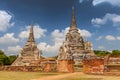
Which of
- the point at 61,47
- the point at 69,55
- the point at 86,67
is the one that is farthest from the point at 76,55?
the point at 86,67

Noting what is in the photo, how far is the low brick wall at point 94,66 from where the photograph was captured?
18.2m

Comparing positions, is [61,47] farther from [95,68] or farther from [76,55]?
[95,68]

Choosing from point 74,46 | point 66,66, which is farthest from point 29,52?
point 66,66

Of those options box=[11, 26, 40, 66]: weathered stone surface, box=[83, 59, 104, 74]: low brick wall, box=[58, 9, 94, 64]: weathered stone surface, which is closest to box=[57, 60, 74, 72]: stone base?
box=[83, 59, 104, 74]: low brick wall

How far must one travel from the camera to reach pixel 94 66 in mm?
18641

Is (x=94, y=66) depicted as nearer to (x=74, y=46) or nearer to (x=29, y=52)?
(x=74, y=46)

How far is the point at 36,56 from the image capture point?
55750 millimetres

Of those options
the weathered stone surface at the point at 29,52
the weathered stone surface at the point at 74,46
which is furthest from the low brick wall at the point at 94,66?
the weathered stone surface at the point at 29,52

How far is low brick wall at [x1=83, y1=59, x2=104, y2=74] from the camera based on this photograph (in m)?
18.2

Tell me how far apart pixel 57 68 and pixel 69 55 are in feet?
83.2

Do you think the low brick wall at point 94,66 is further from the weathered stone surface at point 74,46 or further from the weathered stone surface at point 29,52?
the weathered stone surface at point 29,52

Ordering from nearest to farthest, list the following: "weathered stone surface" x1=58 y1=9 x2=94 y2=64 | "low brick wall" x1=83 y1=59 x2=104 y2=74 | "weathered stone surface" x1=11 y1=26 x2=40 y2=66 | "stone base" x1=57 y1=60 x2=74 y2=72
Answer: "low brick wall" x1=83 y1=59 x2=104 y2=74 → "stone base" x1=57 y1=60 x2=74 y2=72 → "weathered stone surface" x1=58 y1=9 x2=94 y2=64 → "weathered stone surface" x1=11 y1=26 x2=40 y2=66

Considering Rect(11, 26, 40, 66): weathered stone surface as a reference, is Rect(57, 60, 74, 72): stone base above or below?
below

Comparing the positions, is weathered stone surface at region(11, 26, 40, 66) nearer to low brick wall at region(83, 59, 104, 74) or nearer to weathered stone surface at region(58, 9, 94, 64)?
weathered stone surface at region(58, 9, 94, 64)
